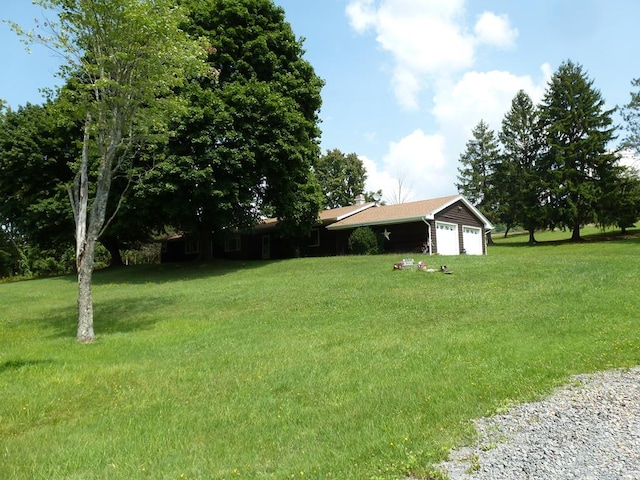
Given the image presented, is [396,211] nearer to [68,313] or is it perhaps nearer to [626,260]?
[626,260]

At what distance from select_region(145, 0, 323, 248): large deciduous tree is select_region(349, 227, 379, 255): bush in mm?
2800

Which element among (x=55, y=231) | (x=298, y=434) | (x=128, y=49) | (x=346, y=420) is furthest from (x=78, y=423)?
(x=55, y=231)

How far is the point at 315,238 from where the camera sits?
102 ft

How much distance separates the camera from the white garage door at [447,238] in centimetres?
2600

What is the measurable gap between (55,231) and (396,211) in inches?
907

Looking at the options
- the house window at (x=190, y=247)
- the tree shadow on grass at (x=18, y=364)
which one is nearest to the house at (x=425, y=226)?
the house window at (x=190, y=247)

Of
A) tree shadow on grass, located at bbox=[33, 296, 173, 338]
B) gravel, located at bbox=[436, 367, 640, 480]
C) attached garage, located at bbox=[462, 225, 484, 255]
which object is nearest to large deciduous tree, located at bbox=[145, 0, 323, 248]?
tree shadow on grass, located at bbox=[33, 296, 173, 338]

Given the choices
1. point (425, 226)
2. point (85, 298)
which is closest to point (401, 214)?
point (425, 226)

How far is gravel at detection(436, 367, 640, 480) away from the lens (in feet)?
11.5

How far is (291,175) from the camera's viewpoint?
79.4ft

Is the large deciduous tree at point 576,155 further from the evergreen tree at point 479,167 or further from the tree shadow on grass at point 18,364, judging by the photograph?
the tree shadow on grass at point 18,364

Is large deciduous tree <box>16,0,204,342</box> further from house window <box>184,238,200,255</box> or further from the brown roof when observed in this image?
house window <box>184,238,200,255</box>

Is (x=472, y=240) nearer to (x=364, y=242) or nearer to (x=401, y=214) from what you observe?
(x=401, y=214)

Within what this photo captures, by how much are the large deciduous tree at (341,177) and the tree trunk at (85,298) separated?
45.5 m
